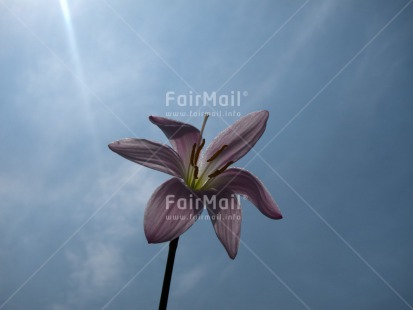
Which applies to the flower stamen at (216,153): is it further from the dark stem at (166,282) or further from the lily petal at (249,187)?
the dark stem at (166,282)

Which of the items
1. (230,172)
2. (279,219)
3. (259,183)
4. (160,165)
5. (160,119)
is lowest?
(279,219)

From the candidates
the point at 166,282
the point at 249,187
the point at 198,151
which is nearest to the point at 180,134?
the point at 198,151

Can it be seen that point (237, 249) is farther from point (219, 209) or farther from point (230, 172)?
point (230, 172)

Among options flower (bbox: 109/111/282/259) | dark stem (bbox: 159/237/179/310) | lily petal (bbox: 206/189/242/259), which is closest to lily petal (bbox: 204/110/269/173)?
flower (bbox: 109/111/282/259)

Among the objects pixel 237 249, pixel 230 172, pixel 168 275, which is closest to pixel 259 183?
pixel 230 172

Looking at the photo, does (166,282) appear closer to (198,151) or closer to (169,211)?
(169,211)

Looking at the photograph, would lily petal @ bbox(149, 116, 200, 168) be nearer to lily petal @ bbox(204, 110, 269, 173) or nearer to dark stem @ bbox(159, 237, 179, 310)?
lily petal @ bbox(204, 110, 269, 173)
